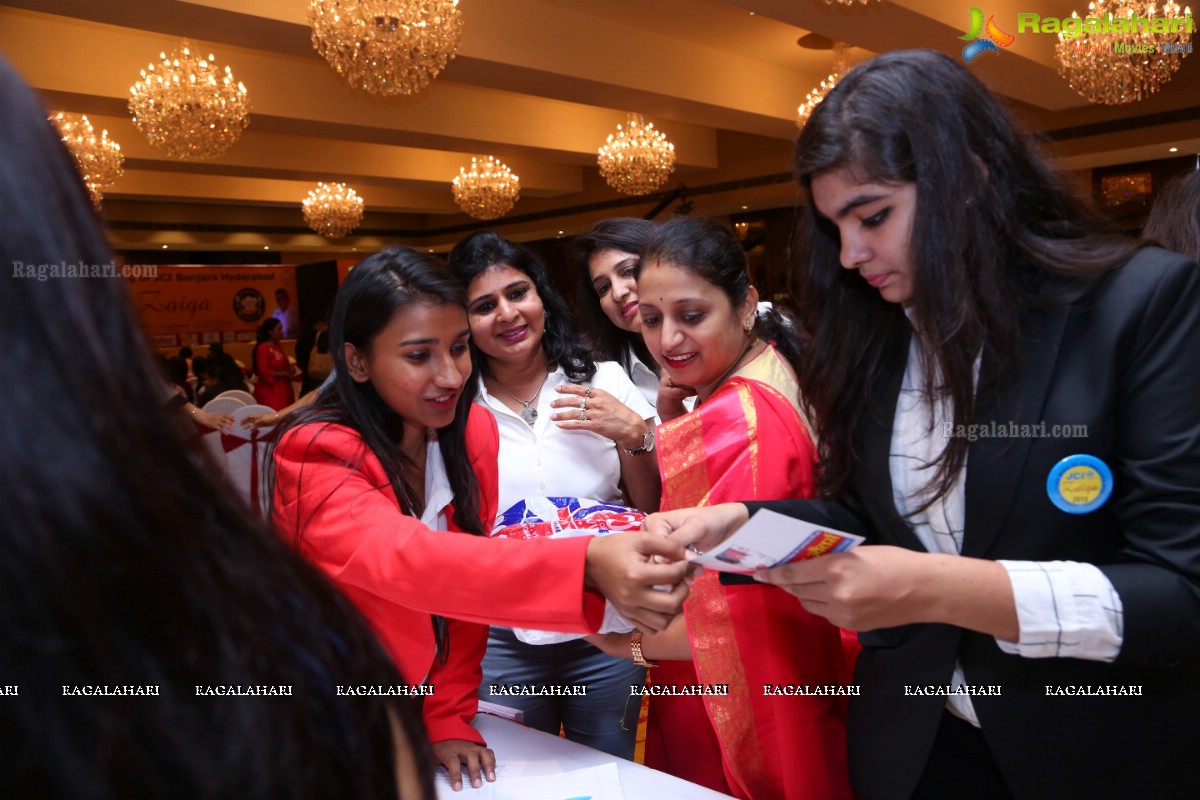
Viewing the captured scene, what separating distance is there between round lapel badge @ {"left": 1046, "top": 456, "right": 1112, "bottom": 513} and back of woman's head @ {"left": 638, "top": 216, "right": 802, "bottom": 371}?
2.66 feet

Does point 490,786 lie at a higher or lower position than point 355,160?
lower

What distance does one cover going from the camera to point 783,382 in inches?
70.1

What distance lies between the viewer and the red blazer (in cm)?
142

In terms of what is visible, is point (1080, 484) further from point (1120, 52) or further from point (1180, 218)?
point (1120, 52)

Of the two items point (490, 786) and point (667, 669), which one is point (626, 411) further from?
point (490, 786)

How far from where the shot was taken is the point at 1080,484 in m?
1.13

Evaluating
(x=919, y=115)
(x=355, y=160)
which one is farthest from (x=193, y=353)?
(x=919, y=115)

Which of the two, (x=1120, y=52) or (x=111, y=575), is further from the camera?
(x=1120, y=52)

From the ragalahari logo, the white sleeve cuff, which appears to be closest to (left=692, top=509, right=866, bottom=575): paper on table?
the white sleeve cuff

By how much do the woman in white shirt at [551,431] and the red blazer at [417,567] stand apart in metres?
0.39

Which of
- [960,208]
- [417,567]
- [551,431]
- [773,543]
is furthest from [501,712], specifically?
[960,208]

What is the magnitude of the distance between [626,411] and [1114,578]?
1.38 m

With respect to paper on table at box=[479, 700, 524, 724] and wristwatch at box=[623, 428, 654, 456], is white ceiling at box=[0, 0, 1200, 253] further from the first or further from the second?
paper on table at box=[479, 700, 524, 724]

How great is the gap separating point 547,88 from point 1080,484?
22.8 ft
